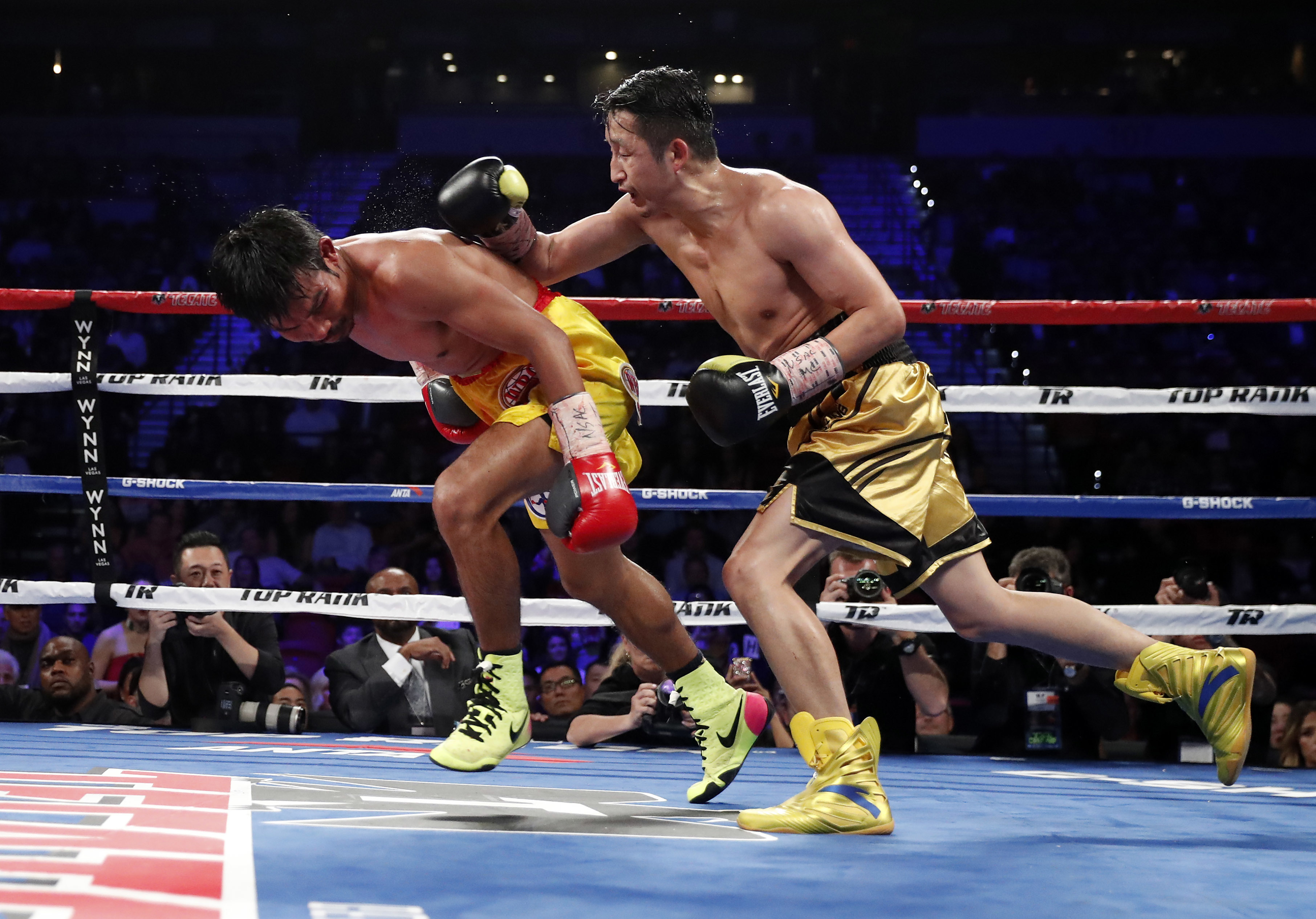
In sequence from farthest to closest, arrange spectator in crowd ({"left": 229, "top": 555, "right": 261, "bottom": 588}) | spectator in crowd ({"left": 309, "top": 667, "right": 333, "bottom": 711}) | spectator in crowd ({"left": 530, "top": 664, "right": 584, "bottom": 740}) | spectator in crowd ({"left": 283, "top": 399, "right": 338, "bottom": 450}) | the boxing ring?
spectator in crowd ({"left": 283, "top": 399, "right": 338, "bottom": 450}) → spectator in crowd ({"left": 229, "top": 555, "right": 261, "bottom": 588}) → spectator in crowd ({"left": 309, "top": 667, "right": 333, "bottom": 711}) → spectator in crowd ({"left": 530, "top": 664, "right": 584, "bottom": 740}) → the boxing ring

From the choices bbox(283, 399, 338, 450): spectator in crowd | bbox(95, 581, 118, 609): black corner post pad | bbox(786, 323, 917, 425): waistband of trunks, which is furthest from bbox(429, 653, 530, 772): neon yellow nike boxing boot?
bbox(283, 399, 338, 450): spectator in crowd

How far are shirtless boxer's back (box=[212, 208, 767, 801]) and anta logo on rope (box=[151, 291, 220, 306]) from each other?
91 cm

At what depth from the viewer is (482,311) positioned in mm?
1801

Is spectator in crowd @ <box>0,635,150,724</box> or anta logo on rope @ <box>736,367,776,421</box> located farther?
spectator in crowd @ <box>0,635,150,724</box>

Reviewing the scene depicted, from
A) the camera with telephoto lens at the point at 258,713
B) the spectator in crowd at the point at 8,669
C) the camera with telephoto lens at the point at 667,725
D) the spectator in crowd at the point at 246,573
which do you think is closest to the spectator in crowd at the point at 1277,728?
the camera with telephoto lens at the point at 667,725

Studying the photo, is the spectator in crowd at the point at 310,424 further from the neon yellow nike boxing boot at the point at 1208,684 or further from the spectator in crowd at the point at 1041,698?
the neon yellow nike boxing boot at the point at 1208,684

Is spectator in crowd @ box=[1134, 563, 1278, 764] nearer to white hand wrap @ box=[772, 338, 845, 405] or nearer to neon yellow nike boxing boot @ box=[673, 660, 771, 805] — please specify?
neon yellow nike boxing boot @ box=[673, 660, 771, 805]

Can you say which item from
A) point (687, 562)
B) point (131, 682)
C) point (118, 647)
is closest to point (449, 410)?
point (131, 682)

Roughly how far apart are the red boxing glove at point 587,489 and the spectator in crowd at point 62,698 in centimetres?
183

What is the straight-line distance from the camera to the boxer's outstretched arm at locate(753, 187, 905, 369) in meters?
1.82

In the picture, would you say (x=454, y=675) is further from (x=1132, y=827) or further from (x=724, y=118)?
(x=724, y=118)

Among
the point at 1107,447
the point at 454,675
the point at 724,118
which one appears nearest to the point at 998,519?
the point at 1107,447

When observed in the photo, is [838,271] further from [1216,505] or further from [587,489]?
[1216,505]

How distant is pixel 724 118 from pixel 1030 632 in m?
9.62
